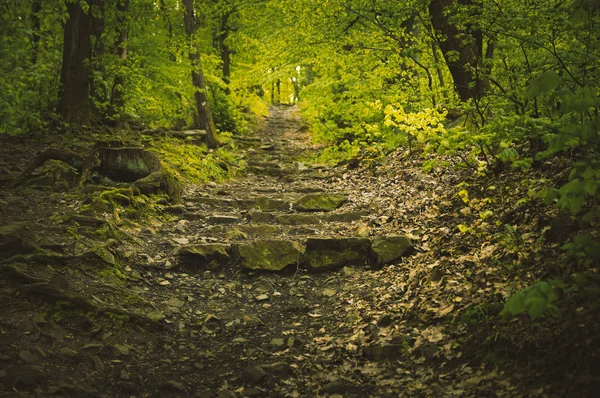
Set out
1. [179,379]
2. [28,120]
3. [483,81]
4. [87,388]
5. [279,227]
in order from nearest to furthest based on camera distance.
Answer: [87,388]
[179,379]
[483,81]
[279,227]
[28,120]

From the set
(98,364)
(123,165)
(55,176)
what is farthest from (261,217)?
(98,364)

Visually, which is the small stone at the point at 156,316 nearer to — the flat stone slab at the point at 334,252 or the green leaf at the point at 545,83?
the flat stone slab at the point at 334,252

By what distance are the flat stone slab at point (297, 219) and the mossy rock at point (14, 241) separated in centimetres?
395

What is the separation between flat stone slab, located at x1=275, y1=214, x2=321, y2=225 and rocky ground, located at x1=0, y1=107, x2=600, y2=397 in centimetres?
3

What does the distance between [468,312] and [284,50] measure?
9.94m

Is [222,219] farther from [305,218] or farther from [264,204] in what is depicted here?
[305,218]

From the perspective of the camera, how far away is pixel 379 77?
10.9m

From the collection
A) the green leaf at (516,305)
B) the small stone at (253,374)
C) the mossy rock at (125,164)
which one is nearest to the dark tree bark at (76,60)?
the mossy rock at (125,164)

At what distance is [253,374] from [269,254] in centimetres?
252

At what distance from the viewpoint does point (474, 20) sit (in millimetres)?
5648

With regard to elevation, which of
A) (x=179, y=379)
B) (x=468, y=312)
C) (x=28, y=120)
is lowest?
(x=179, y=379)

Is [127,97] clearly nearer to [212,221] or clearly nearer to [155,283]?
[212,221]

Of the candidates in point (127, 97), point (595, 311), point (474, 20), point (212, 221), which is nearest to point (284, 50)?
point (127, 97)

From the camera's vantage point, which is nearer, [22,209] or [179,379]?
[179,379]
